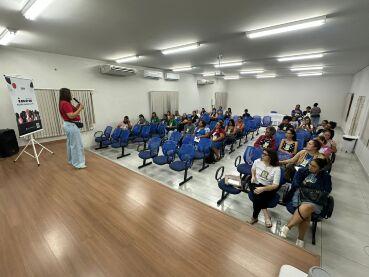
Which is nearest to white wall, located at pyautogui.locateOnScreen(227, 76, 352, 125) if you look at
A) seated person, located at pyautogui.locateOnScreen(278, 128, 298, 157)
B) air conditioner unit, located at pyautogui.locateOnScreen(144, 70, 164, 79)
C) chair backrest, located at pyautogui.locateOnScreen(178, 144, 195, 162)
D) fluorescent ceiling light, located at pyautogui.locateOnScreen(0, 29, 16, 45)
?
air conditioner unit, located at pyautogui.locateOnScreen(144, 70, 164, 79)

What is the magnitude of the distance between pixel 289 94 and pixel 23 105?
1390 cm

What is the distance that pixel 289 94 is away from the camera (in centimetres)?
1230

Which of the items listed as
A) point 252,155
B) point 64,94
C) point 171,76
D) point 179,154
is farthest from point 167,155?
point 171,76

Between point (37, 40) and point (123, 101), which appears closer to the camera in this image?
point (37, 40)

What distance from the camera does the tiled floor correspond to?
212cm

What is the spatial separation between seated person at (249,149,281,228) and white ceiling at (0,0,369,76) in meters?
2.22

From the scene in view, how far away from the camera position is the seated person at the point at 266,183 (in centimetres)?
250

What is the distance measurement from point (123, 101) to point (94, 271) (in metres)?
6.72

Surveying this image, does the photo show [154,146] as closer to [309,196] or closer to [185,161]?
[185,161]

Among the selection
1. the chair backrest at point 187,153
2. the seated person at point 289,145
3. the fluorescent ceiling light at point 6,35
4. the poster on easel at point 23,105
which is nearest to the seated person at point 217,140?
the chair backrest at point 187,153

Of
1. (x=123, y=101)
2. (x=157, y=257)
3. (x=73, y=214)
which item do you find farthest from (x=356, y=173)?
(x=123, y=101)

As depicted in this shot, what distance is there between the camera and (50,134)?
570 cm

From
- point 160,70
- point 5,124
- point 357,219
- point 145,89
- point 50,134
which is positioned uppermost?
point 160,70

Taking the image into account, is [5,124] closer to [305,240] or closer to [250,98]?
[305,240]
